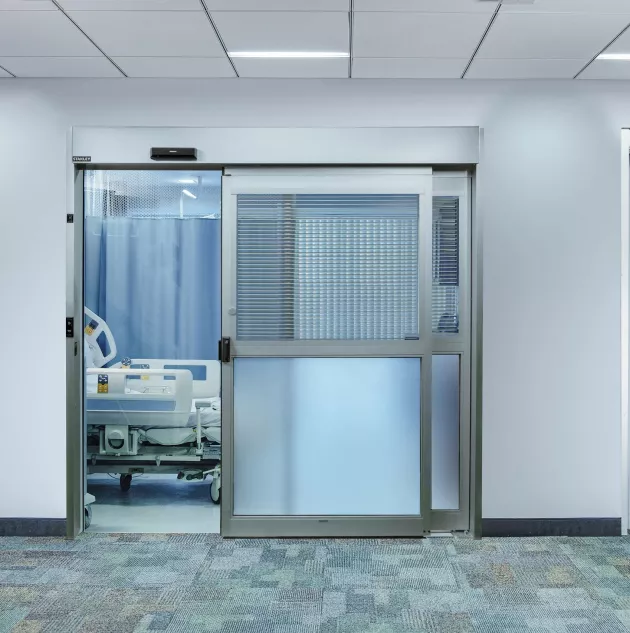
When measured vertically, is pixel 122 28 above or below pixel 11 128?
above

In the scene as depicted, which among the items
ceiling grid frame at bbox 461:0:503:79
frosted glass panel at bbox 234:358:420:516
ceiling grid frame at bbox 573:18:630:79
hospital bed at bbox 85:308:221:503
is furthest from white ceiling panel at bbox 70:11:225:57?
hospital bed at bbox 85:308:221:503

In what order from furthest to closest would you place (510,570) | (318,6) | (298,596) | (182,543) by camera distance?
(182,543)
(510,570)
(298,596)
(318,6)

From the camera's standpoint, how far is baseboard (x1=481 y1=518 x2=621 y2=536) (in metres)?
2.98

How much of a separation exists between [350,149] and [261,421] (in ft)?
4.44

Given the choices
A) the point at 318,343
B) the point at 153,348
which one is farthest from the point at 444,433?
the point at 153,348

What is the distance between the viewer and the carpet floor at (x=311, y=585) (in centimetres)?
221

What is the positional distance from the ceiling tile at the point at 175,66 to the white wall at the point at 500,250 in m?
0.07

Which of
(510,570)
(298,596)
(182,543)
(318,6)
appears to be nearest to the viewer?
(318,6)

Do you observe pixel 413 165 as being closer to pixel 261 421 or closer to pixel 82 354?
pixel 261 421

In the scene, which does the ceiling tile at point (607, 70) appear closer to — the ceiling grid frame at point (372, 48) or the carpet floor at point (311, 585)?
the ceiling grid frame at point (372, 48)

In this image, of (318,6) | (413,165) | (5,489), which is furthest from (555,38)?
(5,489)

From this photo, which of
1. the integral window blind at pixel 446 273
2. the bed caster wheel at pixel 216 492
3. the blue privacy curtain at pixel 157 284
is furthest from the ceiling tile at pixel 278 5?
the bed caster wheel at pixel 216 492

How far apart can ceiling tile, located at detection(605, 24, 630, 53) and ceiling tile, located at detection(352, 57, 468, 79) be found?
0.58 meters

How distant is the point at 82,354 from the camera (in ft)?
9.94
